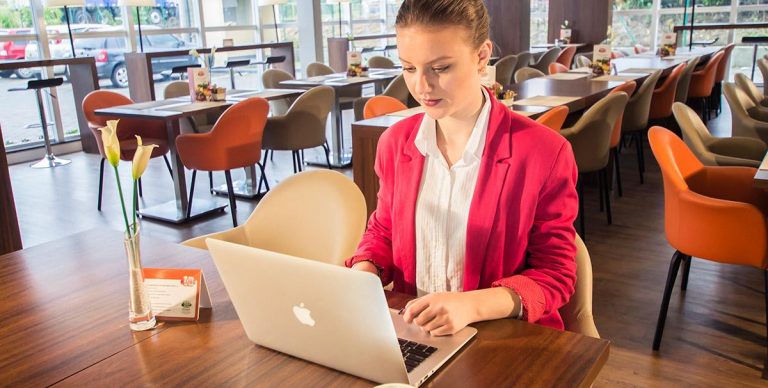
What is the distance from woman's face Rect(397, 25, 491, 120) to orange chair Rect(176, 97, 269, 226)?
2.97m

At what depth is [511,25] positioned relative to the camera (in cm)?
1008

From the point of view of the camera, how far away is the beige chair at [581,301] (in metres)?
1.43

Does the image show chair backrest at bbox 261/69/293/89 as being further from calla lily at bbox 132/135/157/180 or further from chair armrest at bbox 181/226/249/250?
calla lily at bbox 132/135/157/180

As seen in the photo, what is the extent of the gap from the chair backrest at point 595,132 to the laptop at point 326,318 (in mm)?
2741

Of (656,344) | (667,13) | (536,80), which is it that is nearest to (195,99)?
(536,80)

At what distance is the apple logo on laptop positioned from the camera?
3.39 ft

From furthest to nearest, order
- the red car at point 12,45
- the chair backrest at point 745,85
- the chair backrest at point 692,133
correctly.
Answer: the red car at point 12,45, the chair backrest at point 745,85, the chair backrest at point 692,133

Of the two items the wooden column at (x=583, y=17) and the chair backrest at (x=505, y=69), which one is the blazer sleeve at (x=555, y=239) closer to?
the chair backrest at (x=505, y=69)

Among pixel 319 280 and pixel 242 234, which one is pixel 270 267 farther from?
pixel 242 234

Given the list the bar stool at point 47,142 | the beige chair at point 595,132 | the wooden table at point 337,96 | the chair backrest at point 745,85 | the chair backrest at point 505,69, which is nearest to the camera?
the beige chair at point 595,132

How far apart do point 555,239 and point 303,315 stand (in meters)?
0.54

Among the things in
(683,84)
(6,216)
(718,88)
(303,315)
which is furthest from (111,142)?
(718,88)


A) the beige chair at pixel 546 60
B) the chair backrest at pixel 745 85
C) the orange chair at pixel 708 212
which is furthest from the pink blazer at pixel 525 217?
the beige chair at pixel 546 60

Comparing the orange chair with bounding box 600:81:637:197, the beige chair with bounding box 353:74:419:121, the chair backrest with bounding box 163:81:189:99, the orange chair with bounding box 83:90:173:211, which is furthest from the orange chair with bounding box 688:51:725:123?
the orange chair with bounding box 83:90:173:211
